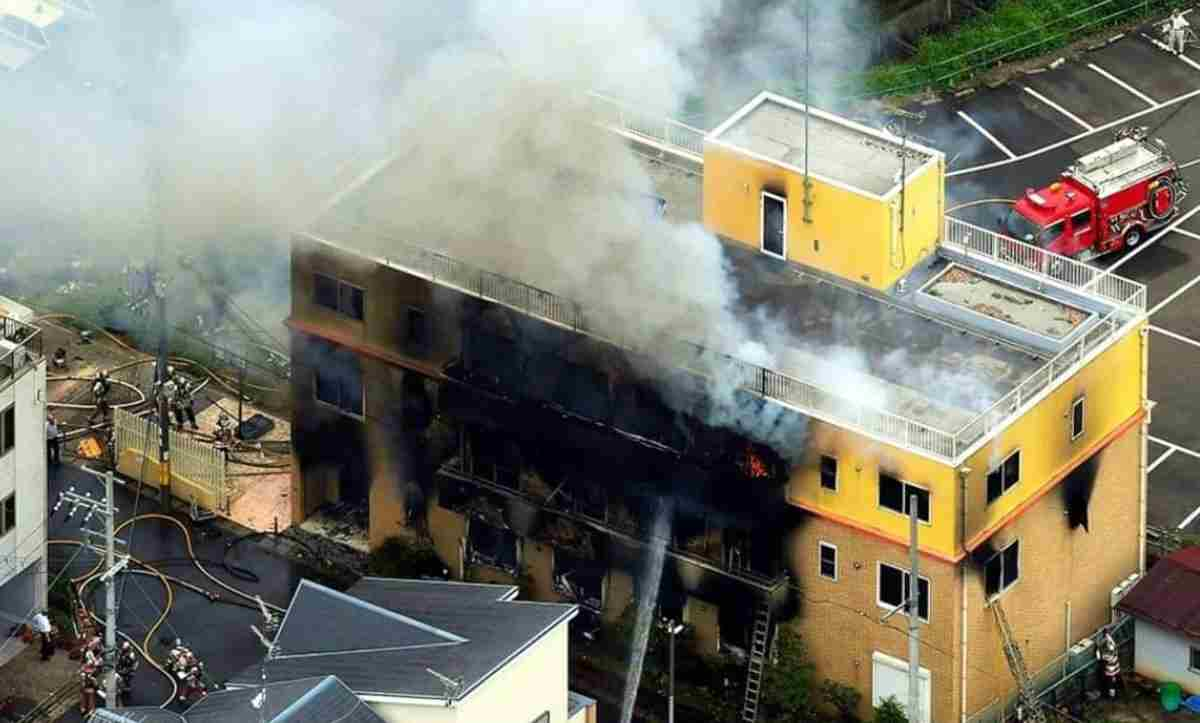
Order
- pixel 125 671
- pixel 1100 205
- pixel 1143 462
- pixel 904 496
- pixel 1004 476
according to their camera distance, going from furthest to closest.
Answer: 1. pixel 1100 205
2. pixel 1143 462
3. pixel 125 671
4. pixel 1004 476
5. pixel 904 496

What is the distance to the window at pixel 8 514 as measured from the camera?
7569 cm

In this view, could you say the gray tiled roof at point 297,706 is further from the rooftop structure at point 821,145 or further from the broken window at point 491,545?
the rooftop structure at point 821,145

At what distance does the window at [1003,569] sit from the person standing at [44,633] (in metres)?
18.7

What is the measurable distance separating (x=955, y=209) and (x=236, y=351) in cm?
1734

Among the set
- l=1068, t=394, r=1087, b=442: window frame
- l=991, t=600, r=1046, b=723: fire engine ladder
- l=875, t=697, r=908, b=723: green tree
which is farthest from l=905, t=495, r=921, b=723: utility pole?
l=1068, t=394, r=1087, b=442: window frame

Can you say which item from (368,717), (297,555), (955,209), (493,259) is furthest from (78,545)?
(955,209)

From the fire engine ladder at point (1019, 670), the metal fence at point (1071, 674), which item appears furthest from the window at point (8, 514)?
the metal fence at point (1071, 674)

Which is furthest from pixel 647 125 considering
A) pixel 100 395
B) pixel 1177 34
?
pixel 1177 34

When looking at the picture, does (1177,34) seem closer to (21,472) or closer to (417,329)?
(417,329)

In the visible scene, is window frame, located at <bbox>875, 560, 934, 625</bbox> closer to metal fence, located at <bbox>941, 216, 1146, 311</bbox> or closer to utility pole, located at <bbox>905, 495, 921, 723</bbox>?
utility pole, located at <bbox>905, 495, 921, 723</bbox>

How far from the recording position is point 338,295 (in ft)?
258

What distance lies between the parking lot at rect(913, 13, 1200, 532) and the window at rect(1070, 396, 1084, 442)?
10.0m

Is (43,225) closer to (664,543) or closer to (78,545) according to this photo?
(78,545)

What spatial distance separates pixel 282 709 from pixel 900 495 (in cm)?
1293
